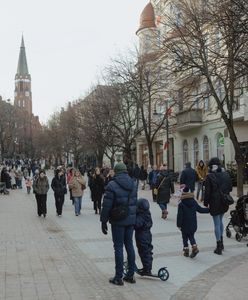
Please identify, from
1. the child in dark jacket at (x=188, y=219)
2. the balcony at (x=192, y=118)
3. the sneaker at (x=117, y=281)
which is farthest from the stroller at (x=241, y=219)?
the balcony at (x=192, y=118)

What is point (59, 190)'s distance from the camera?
18516 millimetres

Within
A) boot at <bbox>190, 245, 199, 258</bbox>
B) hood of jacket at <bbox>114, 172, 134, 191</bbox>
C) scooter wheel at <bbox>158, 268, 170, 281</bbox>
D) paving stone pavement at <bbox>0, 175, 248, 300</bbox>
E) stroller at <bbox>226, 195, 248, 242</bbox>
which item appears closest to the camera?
paving stone pavement at <bbox>0, 175, 248, 300</bbox>

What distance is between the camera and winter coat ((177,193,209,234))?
9.75m

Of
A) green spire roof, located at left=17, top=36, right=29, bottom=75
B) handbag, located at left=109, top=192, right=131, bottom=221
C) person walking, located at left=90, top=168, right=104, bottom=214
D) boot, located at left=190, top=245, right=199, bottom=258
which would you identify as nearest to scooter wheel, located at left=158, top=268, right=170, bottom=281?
handbag, located at left=109, top=192, right=131, bottom=221

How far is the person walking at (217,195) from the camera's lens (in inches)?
400

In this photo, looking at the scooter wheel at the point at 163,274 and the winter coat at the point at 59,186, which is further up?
the winter coat at the point at 59,186

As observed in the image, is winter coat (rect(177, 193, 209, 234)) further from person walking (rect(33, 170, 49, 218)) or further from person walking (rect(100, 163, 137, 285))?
person walking (rect(33, 170, 49, 218))

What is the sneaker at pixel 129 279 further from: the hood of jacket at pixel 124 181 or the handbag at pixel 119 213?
the hood of jacket at pixel 124 181

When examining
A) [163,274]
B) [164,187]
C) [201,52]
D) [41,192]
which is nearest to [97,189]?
[41,192]

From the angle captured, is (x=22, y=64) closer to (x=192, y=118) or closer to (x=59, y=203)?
(x=192, y=118)

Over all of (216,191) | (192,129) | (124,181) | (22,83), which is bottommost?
(216,191)

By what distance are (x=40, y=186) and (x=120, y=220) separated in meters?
11.3

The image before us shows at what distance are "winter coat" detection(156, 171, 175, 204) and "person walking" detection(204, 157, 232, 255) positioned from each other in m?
6.16

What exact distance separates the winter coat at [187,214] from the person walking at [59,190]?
914cm
